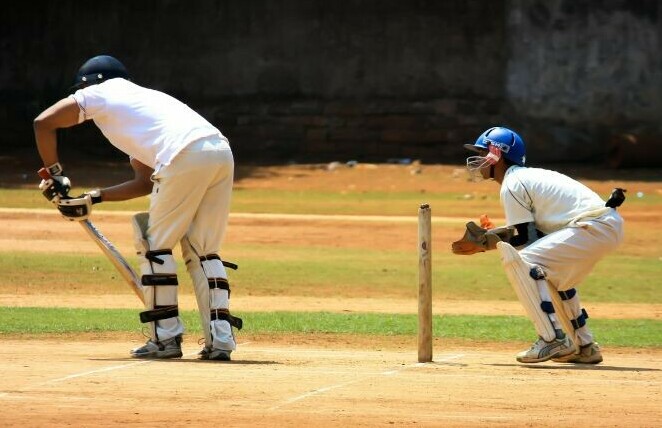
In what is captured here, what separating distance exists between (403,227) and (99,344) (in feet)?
40.7

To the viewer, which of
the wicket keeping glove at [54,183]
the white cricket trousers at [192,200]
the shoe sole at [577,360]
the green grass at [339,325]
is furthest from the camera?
the green grass at [339,325]

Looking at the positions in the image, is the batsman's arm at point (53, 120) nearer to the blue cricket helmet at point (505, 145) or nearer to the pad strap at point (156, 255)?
the pad strap at point (156, 255)

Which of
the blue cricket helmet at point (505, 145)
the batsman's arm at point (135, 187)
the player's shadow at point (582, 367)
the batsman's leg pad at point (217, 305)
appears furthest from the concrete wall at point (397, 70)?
the batsman's leg pad at point (217, 305)

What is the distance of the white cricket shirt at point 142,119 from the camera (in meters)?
9.87

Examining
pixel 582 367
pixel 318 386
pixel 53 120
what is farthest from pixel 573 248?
pixel 53 120

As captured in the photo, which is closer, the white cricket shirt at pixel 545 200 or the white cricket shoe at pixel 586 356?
the white cricket shirt at pixel 545 200

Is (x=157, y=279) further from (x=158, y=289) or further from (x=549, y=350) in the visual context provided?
(x=549, y=350)

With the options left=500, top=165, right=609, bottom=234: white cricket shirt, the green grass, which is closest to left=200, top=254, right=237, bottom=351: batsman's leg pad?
left=500, top=165, right=609, bottom=234: white cricket shirt

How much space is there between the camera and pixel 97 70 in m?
10.3

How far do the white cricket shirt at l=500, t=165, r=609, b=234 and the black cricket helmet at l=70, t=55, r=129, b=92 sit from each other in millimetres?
2830

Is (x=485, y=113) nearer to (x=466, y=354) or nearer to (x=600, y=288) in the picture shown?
(x=600, y=288)

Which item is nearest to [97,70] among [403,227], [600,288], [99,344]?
[99,344]

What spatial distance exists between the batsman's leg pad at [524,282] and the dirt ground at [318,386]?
1.26 ft

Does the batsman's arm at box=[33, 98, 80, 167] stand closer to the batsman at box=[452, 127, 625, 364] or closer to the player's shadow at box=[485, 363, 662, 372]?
the batsman at box=[452, 127, 625, 364]
